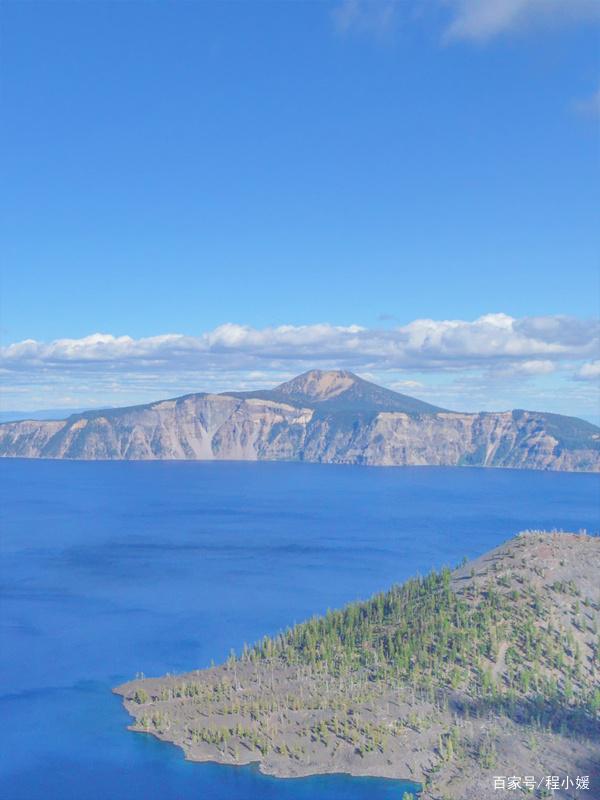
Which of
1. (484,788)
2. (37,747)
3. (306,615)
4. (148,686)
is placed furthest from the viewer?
(306,615)

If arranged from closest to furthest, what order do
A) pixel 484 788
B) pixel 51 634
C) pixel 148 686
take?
pixel 484 788, pixel 148 686, pixel 51 634

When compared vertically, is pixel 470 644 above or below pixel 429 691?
above

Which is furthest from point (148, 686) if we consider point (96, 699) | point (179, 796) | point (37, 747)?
point (179, 796)

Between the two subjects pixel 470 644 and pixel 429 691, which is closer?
pixel 429 691

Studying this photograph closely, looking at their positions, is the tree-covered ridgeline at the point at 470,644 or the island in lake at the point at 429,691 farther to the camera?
the tree-covered ridgeline at the point at 470,644

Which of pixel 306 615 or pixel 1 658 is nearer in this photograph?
pixel 1 658

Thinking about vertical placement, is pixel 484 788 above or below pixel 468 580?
below

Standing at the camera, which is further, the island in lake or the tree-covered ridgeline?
the tree-covered ridgeline

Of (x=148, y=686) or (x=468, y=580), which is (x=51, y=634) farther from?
(x=468, y=580)
